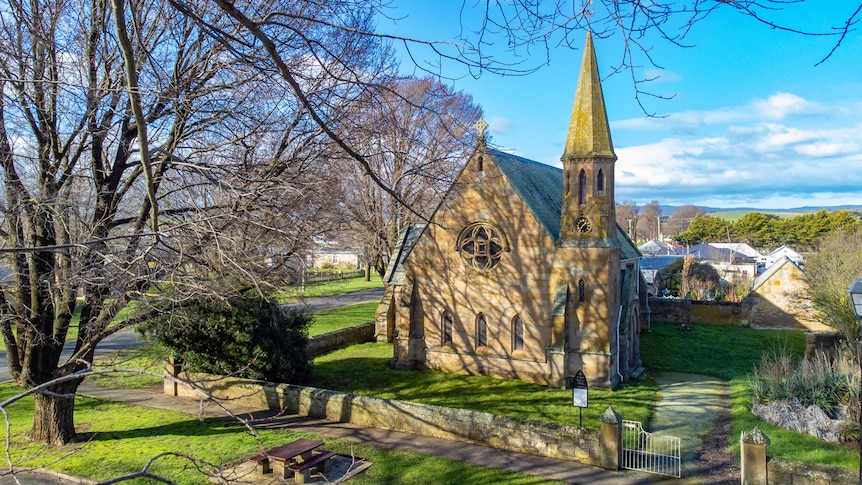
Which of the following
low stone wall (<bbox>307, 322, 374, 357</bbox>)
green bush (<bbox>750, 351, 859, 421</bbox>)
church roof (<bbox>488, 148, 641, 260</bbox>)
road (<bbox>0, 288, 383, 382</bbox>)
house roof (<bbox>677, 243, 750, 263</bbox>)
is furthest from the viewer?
house roof (<bbox>677, 243, 750, 263</bbox>)

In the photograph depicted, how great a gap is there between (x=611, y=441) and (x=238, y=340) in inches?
393

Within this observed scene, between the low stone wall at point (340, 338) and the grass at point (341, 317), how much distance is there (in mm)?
1935

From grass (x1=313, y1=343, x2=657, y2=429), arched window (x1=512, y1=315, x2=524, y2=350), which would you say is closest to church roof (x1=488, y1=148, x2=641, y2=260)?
arched window (x1=512, y1=315, x2=524, y2=350)

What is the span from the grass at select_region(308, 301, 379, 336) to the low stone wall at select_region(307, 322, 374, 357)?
1935 millimetres

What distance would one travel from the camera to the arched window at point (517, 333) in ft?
61.6

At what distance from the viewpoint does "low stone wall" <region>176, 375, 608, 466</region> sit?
11898 mm

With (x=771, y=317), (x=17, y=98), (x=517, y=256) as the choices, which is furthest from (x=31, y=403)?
(x=771, y=317)

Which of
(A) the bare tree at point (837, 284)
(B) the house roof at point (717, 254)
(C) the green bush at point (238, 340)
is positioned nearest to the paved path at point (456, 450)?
(C) the green bush at point (238, 340)

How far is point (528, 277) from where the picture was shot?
18.4m

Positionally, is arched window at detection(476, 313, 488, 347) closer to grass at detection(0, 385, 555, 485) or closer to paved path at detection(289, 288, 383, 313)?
grass at detection(0, 385, 555, 485)

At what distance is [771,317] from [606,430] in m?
24.5

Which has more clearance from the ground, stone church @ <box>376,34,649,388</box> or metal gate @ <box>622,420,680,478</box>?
stone church @ <box>376,34,649,388</box>

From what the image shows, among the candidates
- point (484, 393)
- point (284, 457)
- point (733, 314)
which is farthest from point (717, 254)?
point (284, 457)

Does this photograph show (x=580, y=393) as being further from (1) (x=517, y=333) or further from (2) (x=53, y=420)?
(2) (x=53, y=420)
